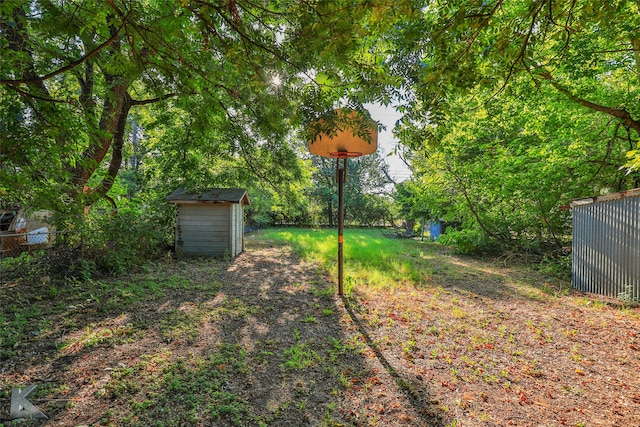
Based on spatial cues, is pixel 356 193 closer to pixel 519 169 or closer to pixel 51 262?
pixel 519 169

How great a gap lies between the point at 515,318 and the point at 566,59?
16.2 ft

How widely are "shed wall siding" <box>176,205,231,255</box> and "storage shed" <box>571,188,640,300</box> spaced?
29.8 ft

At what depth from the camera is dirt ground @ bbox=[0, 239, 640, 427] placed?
2219 mm

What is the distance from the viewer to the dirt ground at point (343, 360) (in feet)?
7.28

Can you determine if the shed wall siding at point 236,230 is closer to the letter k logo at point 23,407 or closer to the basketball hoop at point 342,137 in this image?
the basketball hoop at point 342,137

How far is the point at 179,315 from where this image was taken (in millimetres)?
4148

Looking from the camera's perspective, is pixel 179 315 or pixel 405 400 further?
pixel 179 315

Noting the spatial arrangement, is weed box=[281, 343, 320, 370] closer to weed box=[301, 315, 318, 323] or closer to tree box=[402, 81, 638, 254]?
weed box=[301, 315, 318, 323]

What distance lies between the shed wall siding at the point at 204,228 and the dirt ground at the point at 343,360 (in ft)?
13.8

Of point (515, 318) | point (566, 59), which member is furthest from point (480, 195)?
point (515, 318)

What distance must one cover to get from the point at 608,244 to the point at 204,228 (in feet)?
32.7

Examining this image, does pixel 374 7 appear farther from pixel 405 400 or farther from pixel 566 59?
pixel 566 59

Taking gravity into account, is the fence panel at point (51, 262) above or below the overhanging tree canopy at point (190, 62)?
below

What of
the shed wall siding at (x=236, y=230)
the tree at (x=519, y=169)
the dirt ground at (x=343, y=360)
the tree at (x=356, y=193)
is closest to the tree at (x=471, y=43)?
the tree at (x=519, y=169)
